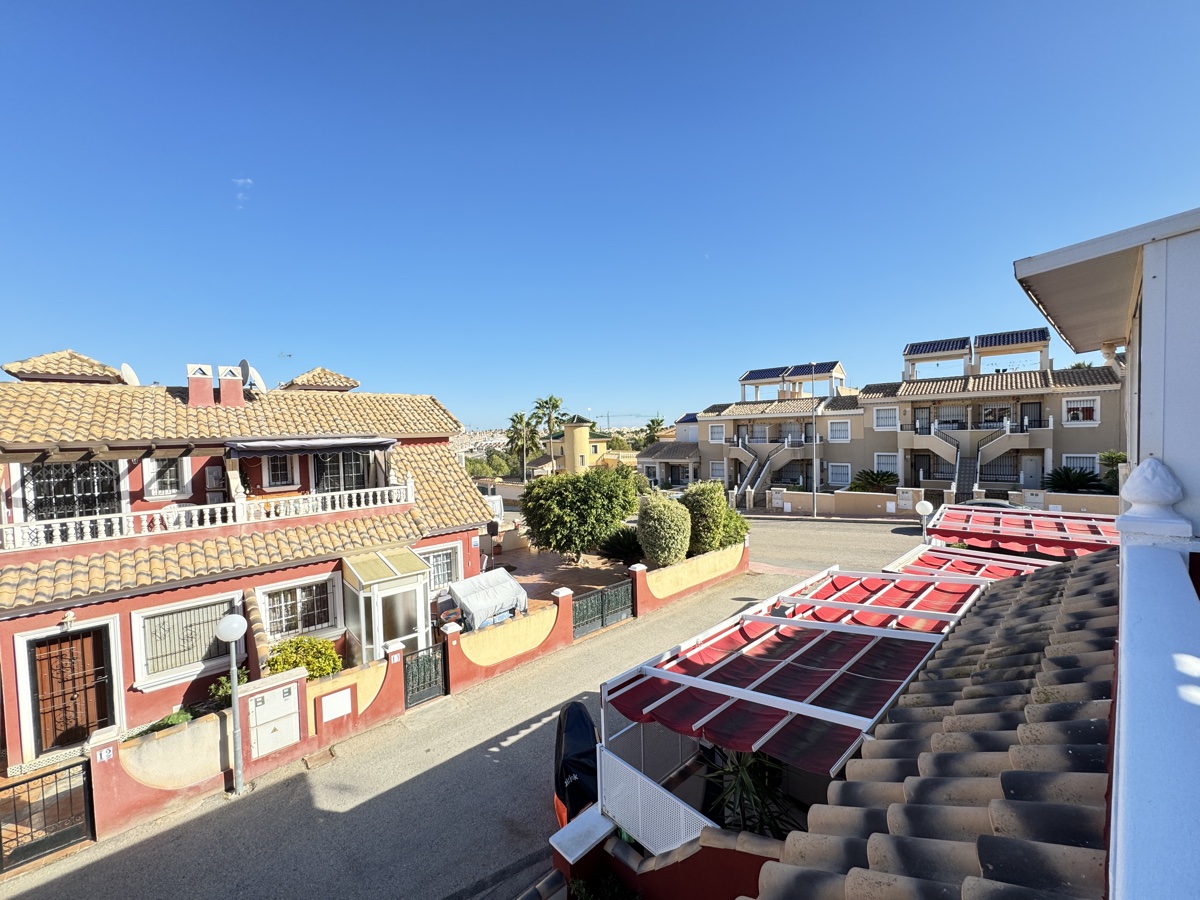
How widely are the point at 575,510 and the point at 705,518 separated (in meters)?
4.89

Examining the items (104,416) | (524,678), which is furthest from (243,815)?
(104,416)

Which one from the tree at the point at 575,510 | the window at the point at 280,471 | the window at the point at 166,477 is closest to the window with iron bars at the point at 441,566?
the window at the point at 280,471

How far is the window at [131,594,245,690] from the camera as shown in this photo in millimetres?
10797

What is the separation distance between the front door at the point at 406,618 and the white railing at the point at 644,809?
772 centimetres

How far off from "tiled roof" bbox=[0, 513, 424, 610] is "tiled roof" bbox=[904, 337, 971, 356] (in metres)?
37.3

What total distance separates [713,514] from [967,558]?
368 inches

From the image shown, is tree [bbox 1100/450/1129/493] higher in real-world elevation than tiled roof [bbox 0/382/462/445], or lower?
lower

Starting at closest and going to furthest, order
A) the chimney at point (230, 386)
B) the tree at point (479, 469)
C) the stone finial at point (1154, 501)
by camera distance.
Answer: the stone finial at point (1154, 501) < the chimney at point (230, 386) < the tree at point (479, 469)

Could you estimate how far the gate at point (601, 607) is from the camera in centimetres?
1526

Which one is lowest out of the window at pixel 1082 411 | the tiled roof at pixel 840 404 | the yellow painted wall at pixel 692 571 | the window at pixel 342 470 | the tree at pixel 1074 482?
the yellow painted wall at pixel 692 571

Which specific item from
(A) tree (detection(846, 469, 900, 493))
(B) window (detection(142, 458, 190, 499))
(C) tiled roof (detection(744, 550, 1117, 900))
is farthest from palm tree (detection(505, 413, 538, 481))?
(C) tiled roof (detection(744, 550, 1117, 900))

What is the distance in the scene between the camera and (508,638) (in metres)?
13.3

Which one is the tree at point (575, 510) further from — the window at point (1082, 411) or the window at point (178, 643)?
the window at point (1082, 411)

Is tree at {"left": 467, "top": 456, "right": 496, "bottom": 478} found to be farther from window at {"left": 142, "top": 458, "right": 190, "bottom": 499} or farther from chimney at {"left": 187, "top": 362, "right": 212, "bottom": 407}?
window at {"left": 142, "top": 458, "right": 190, "bottom": 499}
